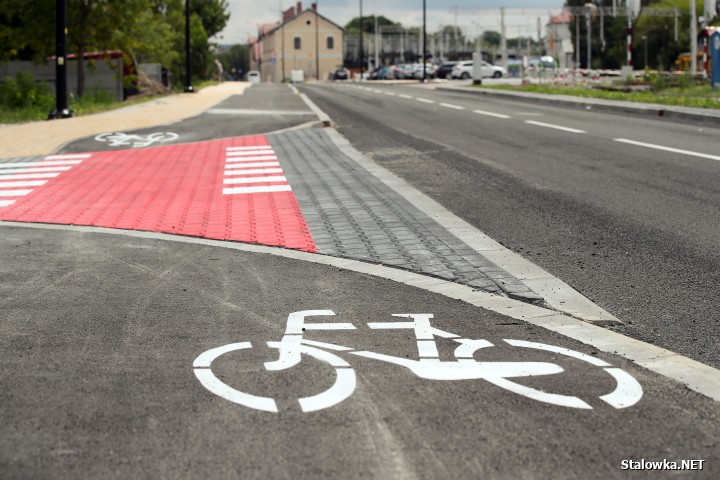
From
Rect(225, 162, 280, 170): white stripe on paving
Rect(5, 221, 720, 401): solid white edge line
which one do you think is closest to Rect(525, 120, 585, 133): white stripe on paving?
Rect(225, 162, 280, 170): white stripe on paving

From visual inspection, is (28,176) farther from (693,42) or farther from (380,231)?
(693,42)

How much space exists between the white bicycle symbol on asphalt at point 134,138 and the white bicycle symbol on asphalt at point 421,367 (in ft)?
44.5

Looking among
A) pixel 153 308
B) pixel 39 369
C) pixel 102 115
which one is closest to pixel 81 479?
pixel 39 369

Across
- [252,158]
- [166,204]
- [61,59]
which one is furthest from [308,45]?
[166,204]

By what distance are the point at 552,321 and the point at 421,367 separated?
1161 millimetres

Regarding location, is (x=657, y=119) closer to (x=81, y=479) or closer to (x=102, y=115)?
(x=102, y=115)

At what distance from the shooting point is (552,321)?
5246 millimetres

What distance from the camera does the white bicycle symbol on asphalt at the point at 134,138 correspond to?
715 inches

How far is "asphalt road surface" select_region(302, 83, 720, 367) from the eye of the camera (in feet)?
18.7

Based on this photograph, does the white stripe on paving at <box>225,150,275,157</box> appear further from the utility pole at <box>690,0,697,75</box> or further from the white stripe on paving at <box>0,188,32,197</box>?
the utility pole at <box>690,0,697,75</box>

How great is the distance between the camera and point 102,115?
26.7 metres

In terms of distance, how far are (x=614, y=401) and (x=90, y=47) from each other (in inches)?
1301

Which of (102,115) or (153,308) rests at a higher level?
(102,115)

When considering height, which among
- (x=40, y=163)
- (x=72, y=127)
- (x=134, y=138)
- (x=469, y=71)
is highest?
(x=469, y=71)
